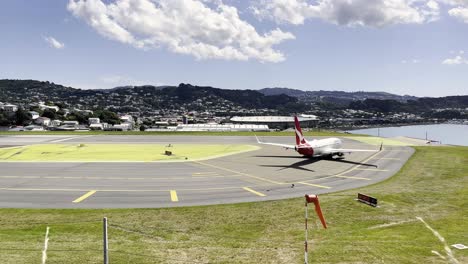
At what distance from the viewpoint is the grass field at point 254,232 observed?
16766 mm

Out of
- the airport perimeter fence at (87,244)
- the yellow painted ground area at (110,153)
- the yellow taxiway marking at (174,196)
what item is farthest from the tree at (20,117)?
the airport perimeter fence at (87,244)

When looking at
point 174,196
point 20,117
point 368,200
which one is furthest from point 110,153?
point 20,117

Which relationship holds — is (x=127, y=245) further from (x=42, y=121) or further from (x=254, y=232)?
(x=42, y=121)

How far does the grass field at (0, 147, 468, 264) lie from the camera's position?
1677 centimetres

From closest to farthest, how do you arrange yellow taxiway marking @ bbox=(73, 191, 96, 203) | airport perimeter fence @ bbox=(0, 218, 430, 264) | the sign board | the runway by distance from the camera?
1. airport perimeter fence @ bbox=(0, 218, 430, 264)
2. the sign board
3. yellow taxiway marking @ bbox=(73, 191, 96, 203)
4. the runway

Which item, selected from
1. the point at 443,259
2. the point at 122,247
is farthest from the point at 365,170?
the point at 122,247

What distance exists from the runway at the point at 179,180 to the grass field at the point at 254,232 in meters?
3.30

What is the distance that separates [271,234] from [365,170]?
3067cm

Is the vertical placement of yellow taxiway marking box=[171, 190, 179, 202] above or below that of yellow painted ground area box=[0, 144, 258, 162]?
below

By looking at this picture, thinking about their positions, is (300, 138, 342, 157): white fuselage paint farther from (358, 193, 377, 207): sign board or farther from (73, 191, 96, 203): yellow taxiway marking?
(73, 191, 96, 203): yellow taxiway marking

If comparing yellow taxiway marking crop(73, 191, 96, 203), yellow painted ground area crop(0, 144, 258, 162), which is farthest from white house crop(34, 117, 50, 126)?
yellow taxiway marking crop(73, 191, 96, 203)

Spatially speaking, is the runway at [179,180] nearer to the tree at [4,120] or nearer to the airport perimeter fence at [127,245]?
the airport perimeter fence at [127,245]

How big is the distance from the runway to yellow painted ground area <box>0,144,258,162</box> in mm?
4883

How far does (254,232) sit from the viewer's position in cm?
2231
